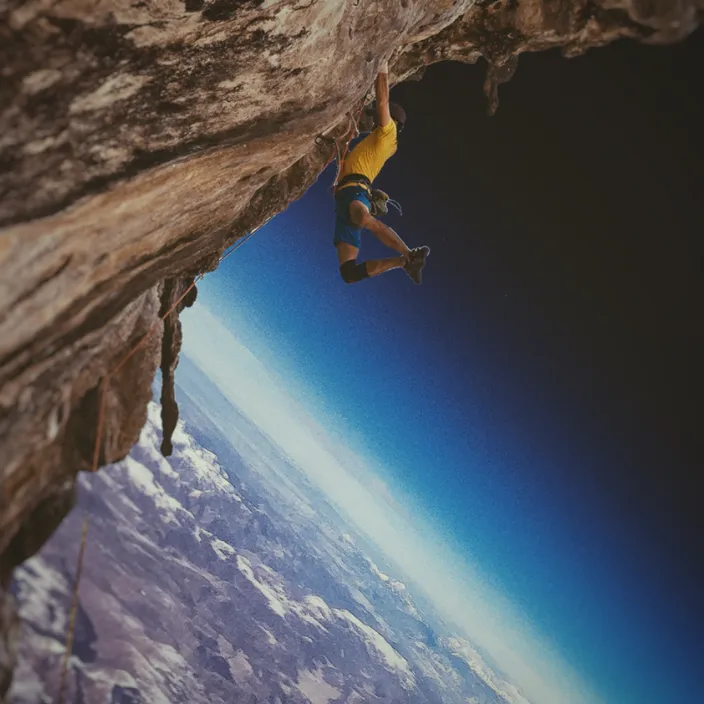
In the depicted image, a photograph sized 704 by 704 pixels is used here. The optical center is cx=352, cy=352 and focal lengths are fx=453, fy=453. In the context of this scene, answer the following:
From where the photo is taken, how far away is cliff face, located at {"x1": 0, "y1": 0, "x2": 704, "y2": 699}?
2232mm

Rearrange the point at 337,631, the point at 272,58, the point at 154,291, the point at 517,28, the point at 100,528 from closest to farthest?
the point at 272,58 → the point at 100,528 → the point at 154,291 → the point at 517,28 → the point at 337,631

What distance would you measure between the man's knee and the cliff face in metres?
1.37

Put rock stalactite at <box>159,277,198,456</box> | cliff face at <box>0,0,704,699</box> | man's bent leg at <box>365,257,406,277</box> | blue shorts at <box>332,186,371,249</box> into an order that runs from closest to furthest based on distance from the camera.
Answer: cliff face at <box>0,0,704,699</box> → man's bent leg at <box>365,257,406,277</box> → blue shorts at <box>332,186,371,249</box> → rock stalactite at <box>159,277,198,456</box>

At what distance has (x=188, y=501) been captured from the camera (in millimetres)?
12328

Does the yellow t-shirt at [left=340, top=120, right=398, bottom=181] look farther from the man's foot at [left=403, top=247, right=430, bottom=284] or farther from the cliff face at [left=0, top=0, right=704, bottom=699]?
the man's foot at [left=403, top=247, right=430, bottom=284]

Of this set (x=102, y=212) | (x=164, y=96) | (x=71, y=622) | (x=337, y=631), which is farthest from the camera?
(x=337, y=631)

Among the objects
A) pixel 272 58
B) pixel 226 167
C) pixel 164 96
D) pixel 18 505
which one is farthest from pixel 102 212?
pixel 18 505

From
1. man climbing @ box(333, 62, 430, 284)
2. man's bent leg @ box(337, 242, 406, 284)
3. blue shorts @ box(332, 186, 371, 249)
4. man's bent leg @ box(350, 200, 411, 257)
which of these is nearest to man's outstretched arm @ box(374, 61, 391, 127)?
man climbing @ box(333, 62, 430, 284)

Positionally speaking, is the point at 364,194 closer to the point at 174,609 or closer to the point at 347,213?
the point at 347,213

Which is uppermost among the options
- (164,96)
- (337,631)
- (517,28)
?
(517,28)

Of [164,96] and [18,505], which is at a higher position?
[164,96]

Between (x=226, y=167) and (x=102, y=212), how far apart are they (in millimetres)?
1517

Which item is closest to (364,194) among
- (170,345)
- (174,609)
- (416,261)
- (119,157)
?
(416,261)

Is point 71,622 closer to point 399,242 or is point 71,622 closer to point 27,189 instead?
point 27,189
